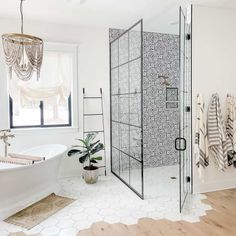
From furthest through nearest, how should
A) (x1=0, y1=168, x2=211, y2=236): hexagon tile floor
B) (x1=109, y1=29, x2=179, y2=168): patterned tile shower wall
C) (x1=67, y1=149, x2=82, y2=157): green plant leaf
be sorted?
(x1=109, y1=29, x2=179, y2=168): patterned tile shower wall
(x1=67, y1=149, x2=82, y2=157): green plant leaf
(x1=0, y1=168, x2=211, y2=236): hexagon tile floor

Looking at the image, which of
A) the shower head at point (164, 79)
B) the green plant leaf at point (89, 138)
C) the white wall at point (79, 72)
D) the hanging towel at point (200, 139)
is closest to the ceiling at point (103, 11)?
the white wall at point (79, 72)

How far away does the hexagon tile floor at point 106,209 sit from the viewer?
9.57ft

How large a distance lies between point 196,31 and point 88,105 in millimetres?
2289

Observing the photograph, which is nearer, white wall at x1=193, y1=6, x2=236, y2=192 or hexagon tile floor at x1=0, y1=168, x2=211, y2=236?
hexagon tile floor at x1=0, y1=168, x2=211, y2=236

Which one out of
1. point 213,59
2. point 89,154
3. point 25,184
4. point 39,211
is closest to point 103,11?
point 213,59

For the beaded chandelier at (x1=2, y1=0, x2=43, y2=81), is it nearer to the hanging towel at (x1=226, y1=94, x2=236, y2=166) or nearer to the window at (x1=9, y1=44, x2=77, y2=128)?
the window at (x1=9, y1=44, x2=77, y2=128)

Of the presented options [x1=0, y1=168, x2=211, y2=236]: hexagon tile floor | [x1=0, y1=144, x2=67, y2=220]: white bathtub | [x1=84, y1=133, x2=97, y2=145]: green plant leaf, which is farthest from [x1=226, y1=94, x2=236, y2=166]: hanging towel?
[x1=0, y1=144, x2=67, y2=220]: white bathtub

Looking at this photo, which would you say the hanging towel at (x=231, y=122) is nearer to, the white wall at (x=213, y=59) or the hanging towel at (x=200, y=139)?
the white wall at (x=213, y=59)

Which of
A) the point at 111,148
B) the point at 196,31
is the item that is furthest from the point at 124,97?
the point at 196,31

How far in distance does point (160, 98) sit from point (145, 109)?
41cm

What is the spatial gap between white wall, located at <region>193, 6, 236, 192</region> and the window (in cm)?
219

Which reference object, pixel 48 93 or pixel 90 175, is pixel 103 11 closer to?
pixel 48 93

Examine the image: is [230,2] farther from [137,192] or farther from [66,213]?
[66,213]

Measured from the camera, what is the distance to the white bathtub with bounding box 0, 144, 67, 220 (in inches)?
122
